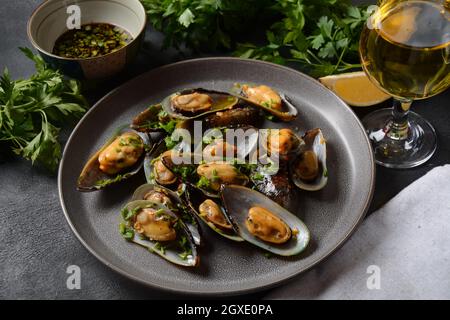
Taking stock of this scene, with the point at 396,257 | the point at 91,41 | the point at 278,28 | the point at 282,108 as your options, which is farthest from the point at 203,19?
the point at 396,257

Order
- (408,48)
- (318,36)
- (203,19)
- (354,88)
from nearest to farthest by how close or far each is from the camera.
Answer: (408,48)
(354,88)
(318,36)
(203,19)

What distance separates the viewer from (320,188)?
6.64 feet

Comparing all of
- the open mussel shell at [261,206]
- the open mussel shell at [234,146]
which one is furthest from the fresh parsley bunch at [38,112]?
the open mussel shell at [261,206]

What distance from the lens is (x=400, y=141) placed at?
229cm

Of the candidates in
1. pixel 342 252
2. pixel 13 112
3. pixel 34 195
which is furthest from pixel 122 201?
pixel 342 252

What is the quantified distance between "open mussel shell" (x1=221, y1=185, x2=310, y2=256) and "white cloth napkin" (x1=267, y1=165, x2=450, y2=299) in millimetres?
105

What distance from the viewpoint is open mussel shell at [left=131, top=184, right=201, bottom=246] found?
1927 millimetres

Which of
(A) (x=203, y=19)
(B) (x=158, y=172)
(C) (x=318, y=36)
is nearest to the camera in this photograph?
(B) (x=158, y=172)

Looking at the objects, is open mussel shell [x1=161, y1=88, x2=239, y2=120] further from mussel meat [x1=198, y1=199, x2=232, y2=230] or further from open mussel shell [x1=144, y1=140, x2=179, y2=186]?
mussel meat [x1=198, y1=199, x2=232, y2=230]

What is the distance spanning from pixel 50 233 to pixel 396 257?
4.01ft

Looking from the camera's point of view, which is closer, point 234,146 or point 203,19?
point 234,146

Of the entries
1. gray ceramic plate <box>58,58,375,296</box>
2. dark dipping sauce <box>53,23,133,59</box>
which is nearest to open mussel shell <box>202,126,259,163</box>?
gray ceramic plate <box>58,58,375,296</box>

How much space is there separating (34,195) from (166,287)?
2.56ft

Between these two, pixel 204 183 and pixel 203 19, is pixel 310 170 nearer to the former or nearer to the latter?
pixel 204 183
